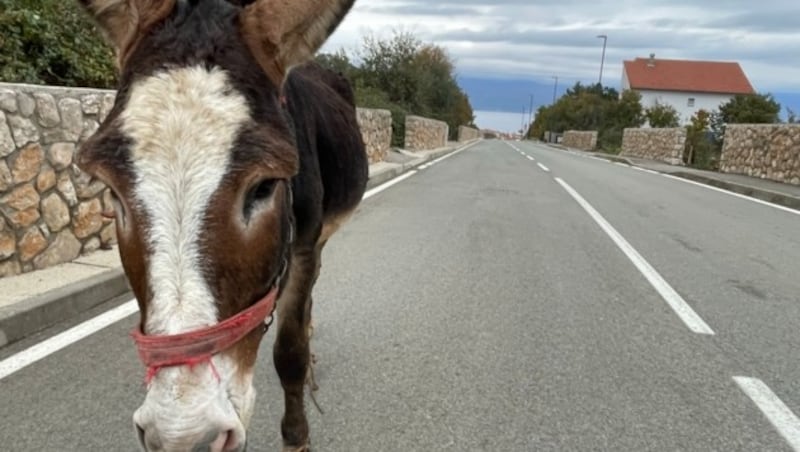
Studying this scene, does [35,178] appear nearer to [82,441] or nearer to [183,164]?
[82,441]

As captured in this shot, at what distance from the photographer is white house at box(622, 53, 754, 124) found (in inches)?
3570

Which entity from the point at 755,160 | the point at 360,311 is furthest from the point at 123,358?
the point at 755,160

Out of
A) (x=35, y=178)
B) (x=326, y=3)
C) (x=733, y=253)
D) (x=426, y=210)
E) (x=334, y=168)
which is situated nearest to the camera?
(x=326, y=3)

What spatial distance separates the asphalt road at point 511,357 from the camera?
310cm

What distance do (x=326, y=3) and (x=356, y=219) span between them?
23.7 feet

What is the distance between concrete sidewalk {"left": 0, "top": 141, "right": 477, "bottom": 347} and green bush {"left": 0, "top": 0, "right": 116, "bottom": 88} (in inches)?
101

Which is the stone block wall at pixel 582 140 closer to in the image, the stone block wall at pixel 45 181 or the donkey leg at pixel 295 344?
the stone block wall at pixel 45 181

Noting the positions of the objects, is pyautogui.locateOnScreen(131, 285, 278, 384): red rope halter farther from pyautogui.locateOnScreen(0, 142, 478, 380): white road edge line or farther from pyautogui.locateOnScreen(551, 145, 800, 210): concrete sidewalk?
pyautogui.locateOnScreen(551, 145, 800, 210): concrete sidewalk

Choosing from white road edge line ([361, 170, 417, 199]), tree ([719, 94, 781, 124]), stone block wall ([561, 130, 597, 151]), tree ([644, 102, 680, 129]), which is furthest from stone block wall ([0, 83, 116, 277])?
tree ([644, 102, 680, 129])

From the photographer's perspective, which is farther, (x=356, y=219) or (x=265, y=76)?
(x=356, y=219)

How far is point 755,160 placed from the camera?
60.6 ft

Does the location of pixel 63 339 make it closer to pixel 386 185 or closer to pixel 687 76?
pixel 386 185

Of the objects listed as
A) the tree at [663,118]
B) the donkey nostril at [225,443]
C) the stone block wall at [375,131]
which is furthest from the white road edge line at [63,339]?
the tree at [663,118]

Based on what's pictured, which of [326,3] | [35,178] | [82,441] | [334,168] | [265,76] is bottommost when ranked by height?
[82,441]
